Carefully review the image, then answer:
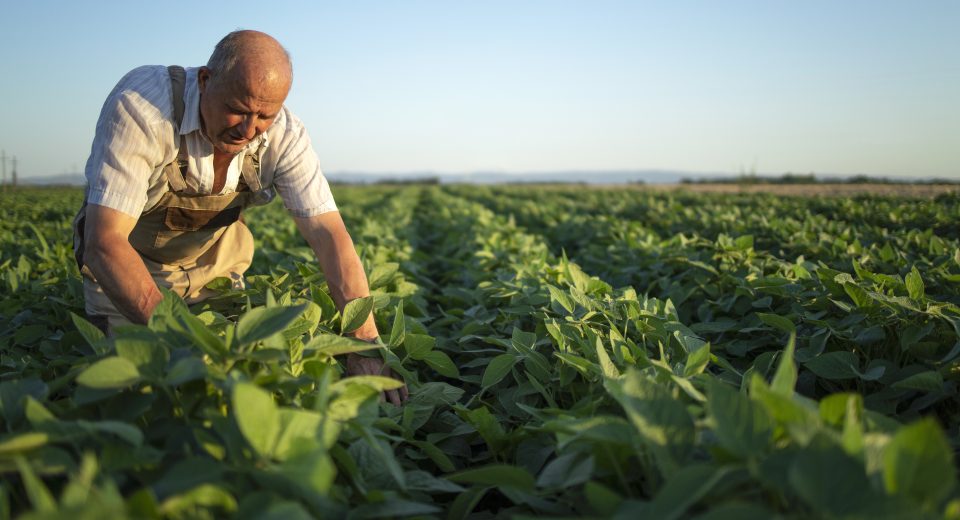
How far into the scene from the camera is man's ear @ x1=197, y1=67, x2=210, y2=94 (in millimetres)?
2250

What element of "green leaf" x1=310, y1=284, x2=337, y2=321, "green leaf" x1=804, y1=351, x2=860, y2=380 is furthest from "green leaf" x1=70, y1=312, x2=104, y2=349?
"green leaf" x1=804, y1=351, x2=860, y2=380

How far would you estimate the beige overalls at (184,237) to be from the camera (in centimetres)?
264

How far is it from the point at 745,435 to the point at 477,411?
86 centimetres

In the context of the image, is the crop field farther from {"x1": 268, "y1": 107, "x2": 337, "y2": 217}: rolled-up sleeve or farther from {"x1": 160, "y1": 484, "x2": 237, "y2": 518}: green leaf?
{"x1": 268, "y1": 107, "x2": 337, "y2": 217}: rolled-up sleeve

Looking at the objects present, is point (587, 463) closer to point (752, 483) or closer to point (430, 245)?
point (752, 483)

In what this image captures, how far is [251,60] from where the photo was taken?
208 cm

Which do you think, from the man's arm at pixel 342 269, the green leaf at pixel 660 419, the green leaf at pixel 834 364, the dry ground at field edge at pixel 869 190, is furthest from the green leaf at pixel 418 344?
the dry ground at field edge at pixel 869 190

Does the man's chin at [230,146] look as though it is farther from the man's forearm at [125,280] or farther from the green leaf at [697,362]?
the green leaf at [697,362]

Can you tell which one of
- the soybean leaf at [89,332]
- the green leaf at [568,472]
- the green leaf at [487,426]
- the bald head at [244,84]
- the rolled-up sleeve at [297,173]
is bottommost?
the green leaf at [487,426]

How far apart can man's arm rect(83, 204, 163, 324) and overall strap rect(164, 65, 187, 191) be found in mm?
451

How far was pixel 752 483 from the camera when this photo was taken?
1.05 m

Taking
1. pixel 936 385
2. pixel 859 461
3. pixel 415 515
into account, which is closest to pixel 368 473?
pixel 415 515

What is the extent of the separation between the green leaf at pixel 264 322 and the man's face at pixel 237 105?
102 centimetres

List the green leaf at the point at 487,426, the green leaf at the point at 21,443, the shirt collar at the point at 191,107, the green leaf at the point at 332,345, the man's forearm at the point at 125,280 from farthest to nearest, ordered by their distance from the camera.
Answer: the shirt collar at the point at 191,107 → the man's forearm at the point at 125,280 → the green leaf at the point at 487,426 → the green leaf at the point at 332,345 → the green leaf at the point at 21,443
